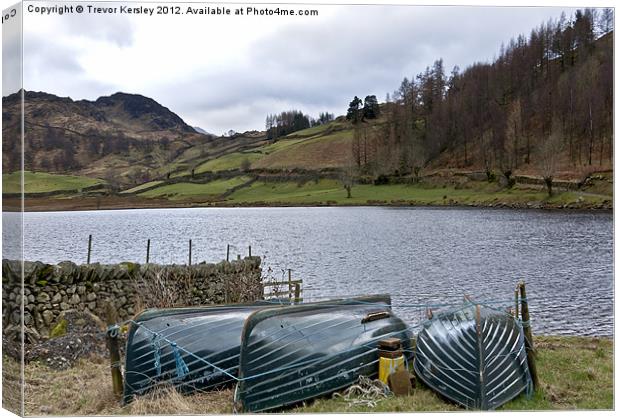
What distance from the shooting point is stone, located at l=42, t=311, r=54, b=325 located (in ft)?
30.4

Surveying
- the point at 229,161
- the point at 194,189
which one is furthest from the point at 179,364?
the point at 194,189

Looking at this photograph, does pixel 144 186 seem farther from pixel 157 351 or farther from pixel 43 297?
pixel 157 351

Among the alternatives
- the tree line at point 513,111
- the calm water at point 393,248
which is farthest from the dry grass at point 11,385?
the tree line at point 513,111

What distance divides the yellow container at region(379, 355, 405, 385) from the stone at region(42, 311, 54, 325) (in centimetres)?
562

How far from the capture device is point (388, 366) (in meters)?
6.56

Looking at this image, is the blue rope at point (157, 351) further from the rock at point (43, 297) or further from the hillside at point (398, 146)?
the rock at point (43, 297)

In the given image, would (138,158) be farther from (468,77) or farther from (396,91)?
(468,77)

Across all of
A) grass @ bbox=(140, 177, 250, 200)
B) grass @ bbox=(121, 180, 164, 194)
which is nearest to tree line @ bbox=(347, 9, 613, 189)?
grass @ bbox=(140, 177, 250, 200)

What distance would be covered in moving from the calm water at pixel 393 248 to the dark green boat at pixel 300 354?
17.1 feet

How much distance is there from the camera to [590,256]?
35.2 ft

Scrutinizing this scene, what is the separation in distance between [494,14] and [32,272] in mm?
7584

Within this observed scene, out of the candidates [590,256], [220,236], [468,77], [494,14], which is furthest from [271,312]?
[220,236]

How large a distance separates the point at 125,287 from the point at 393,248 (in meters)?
9.59

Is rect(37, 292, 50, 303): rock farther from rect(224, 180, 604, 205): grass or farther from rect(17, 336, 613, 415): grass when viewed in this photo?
rect(224, 180, 604, 205): grass
